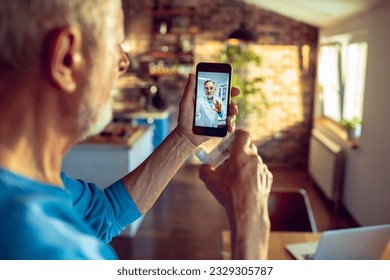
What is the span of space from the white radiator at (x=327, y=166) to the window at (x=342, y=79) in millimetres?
197

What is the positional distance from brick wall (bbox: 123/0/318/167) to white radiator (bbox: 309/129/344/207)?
17.1 inches

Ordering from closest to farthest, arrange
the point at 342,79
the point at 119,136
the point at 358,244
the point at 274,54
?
the point at 358,244, the point at 119,136, the point at 342,79, the point at 274,54

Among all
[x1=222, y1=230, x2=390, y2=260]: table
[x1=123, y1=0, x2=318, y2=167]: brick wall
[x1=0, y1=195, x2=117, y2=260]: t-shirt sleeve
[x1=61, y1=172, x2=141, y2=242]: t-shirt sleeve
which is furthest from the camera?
[x1=123, y1=0, x2=318, y2=167]: brick wall

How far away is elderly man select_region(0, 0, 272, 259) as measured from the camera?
0.39m

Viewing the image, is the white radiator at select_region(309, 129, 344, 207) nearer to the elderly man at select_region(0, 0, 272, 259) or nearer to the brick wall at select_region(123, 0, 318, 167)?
the brick wall at select_region(123, 0, 318, 167)

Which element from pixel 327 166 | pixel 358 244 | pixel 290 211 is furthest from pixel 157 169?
pixel 327 166

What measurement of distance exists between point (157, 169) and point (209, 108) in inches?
4.8

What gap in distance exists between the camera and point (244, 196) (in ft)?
1.40

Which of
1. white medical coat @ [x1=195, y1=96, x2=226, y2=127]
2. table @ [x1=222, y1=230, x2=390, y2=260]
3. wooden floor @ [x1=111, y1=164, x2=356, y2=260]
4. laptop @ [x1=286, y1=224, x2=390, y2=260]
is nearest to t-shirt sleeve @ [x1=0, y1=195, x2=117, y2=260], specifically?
white medical coat @ [x1=195, y1=96, x2=226, y2=127]

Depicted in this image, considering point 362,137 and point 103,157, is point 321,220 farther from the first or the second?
point 103,157

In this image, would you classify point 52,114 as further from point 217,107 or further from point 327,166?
point 327,166

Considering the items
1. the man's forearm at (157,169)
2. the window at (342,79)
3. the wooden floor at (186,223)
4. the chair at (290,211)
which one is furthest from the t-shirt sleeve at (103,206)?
the window at (342,79)

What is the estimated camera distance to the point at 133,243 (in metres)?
2.30
